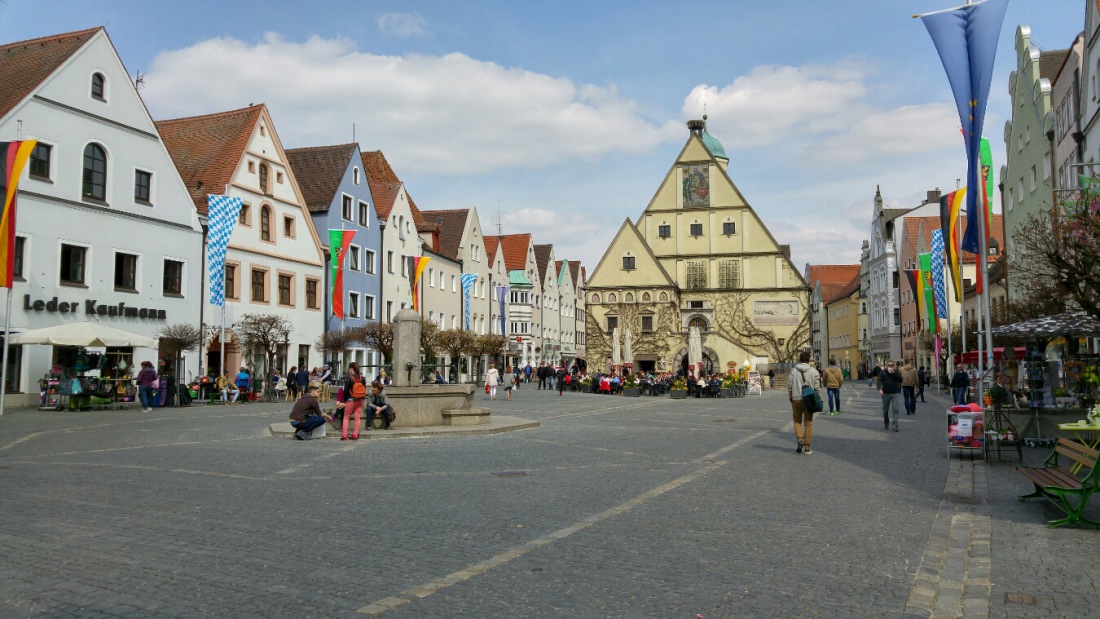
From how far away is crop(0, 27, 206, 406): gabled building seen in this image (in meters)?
28.1

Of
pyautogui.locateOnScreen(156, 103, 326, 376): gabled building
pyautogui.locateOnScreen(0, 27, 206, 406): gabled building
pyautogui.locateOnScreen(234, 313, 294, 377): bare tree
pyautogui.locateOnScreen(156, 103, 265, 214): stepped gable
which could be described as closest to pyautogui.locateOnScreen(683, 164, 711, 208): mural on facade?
pyautogui.locateOnScreen(156, 103, 326, 376): gabled building

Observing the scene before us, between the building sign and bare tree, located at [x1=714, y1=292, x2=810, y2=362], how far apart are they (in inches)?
15.6

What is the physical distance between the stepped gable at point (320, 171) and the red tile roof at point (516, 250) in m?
27.5

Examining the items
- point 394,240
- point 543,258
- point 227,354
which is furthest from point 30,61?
point 543,258

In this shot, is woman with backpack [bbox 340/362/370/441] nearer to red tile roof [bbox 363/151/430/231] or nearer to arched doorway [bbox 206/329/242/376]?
arched doorway [bbox 206/329/242/376]

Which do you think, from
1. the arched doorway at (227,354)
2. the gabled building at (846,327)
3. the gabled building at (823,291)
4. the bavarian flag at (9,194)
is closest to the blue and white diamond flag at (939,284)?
the arched doorway at (227,354)

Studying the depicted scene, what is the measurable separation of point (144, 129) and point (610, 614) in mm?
32635

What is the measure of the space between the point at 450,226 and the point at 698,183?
1750 centimetres

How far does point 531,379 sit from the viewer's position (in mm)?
69375

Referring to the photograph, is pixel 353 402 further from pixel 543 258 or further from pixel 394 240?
pixel 543 258

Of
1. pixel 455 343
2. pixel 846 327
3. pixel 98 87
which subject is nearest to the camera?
pixel 98 87

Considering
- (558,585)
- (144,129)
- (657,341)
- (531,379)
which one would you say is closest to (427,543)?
(558,585)

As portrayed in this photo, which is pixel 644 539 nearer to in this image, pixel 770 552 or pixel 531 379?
pixel 770 552

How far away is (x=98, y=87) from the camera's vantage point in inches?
1230
